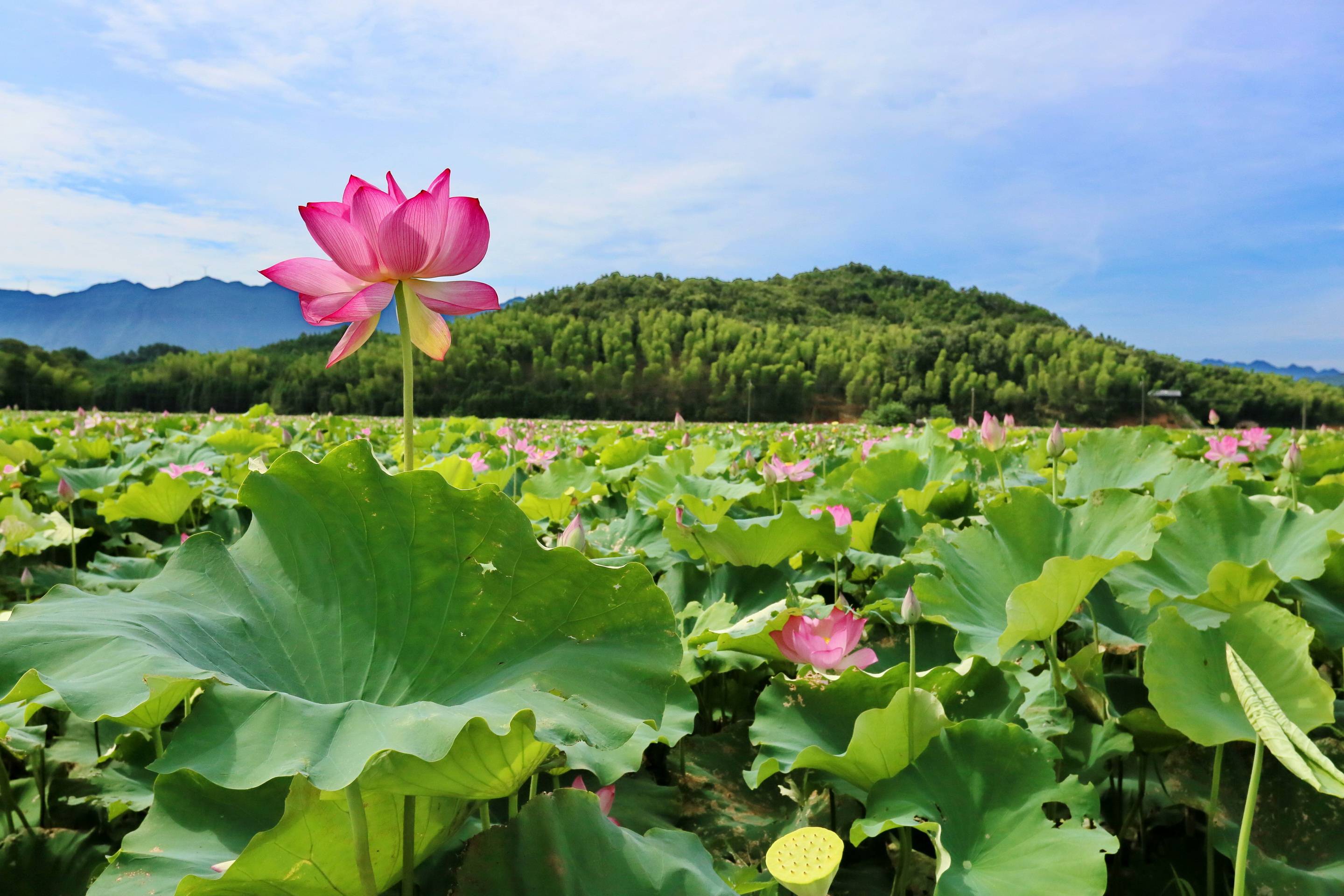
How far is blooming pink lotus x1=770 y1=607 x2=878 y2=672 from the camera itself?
0.89 meters

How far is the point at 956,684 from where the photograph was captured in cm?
92

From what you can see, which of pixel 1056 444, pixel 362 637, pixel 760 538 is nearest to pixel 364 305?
pixel 362 637

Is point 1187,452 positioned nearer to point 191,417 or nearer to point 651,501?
point 651,501

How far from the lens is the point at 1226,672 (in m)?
0.83

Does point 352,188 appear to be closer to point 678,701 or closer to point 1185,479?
point 678,701

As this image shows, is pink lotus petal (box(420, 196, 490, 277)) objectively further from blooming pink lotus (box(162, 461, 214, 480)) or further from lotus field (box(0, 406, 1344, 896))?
blooming pink lotus (box(162, 461, 214, 480))

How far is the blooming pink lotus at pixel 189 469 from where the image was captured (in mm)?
2002

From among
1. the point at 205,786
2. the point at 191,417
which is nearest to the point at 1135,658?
the point at 205,786

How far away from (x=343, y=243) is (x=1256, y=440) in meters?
3.45

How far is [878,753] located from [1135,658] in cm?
74

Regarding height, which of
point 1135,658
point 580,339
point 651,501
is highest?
point 580,339

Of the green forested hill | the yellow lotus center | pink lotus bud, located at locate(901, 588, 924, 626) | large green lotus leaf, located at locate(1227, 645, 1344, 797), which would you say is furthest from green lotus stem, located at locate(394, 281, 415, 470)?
the green forested hill

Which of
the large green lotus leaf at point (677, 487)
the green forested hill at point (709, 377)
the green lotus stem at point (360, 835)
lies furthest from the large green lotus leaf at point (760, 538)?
the green forested hill at point (709, 377)

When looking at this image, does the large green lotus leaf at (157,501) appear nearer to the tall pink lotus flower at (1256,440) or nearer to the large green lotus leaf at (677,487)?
the large green lotus leaf at (677,487)
